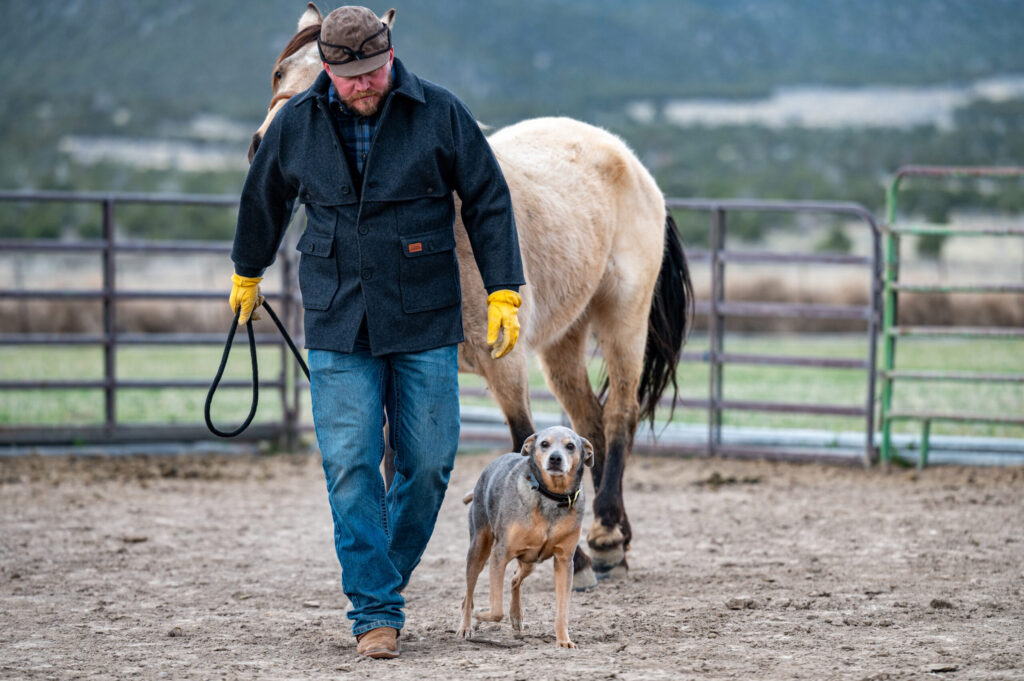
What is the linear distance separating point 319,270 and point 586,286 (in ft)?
5.85

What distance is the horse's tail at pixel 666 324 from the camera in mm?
6441

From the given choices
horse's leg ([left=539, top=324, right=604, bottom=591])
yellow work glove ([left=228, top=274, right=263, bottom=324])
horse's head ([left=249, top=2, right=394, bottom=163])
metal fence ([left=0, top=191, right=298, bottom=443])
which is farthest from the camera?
metal fence ([left=0, top=191, right=298, bottom=443])

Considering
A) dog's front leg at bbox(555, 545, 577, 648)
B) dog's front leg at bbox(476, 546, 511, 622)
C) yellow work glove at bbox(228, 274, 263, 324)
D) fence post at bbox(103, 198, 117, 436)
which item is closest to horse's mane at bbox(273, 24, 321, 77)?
yellow work glove at bbox(228, 274, 263, 324)

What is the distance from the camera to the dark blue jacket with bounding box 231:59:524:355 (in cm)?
393

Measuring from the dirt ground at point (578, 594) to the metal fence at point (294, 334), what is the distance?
1.92 feet

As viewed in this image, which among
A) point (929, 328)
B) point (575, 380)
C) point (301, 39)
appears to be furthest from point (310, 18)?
point (929, 328)

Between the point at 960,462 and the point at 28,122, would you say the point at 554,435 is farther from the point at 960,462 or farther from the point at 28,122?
the point at 28,122

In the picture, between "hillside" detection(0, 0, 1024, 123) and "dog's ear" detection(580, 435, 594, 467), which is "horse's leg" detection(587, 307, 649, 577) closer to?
"dog's ear" detection(580, 435, 594, 467)

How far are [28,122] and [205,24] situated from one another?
2357 cm

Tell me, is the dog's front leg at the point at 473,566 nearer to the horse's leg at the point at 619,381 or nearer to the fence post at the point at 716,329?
the horse's leg at the point at 619,381

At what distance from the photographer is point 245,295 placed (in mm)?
4305

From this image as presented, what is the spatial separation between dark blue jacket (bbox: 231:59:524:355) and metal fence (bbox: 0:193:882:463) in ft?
14.4

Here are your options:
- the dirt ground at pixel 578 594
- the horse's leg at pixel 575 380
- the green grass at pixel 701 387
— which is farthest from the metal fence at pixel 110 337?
the horse's leg at pixel 575 380

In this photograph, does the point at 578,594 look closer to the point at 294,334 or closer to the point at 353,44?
the point at 353,44
